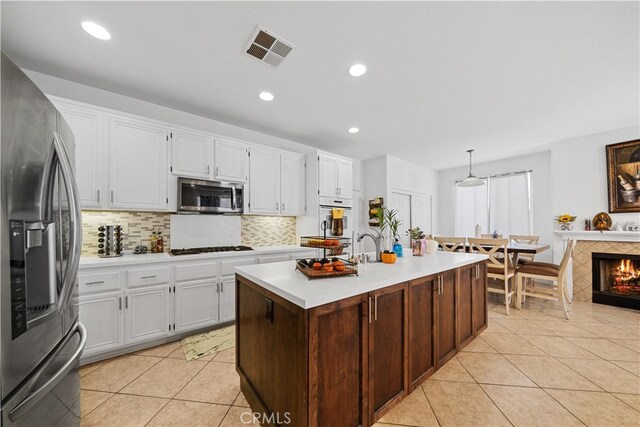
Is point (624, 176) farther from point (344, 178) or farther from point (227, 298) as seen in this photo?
point (227, 298)

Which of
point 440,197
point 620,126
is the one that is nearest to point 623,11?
point 620,126

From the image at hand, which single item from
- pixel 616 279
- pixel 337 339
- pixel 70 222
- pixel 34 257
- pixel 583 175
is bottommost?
pixel 616 279

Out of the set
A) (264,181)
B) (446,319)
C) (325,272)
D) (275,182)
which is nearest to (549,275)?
(446,319)

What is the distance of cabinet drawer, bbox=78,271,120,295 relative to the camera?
2.07 meters

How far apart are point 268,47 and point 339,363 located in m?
2.32

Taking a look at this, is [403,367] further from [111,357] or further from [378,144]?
[378,144]

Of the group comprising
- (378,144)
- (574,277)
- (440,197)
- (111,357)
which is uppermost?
(378,144)

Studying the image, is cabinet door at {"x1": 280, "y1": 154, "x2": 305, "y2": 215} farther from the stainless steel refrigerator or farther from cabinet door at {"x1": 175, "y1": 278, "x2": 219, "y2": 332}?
the stainless steel refrigerator

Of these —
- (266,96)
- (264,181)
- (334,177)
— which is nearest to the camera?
(266,96)

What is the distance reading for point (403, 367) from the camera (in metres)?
1.61

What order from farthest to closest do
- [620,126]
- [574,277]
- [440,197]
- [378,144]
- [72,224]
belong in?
[440,197] → [378,144] → [574,277] → [620,126] → [72,224]

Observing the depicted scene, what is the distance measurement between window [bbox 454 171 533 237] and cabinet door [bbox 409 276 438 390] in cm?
498

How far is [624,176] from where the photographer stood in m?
3.69

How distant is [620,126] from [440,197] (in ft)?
11.5
